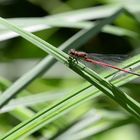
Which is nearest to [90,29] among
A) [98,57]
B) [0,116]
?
[98,57]

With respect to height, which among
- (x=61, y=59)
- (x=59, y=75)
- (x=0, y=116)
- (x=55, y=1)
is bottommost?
(x=61, y=59)

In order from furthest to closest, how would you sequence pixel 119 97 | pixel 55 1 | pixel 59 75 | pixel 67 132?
pixel 55 1, pixel 59 75, pixel 67 132, pixel 119 97

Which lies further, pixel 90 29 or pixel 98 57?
pixel 90 29

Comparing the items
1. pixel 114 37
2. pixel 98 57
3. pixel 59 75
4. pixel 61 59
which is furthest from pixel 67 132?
pixel 114 37

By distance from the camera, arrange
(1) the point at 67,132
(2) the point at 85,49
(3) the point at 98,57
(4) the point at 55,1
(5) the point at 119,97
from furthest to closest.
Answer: (4) the point at 55,1 < (2) the point at 85,49 < (1) the point at 67,132 < (3) the point at 98,57 < (5) the point at 119,97

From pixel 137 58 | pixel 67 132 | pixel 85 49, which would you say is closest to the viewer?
pixel 137 58

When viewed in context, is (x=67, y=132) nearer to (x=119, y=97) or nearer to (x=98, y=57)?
(x=98, y=57)

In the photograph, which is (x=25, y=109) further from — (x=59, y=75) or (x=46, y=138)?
(x=59, y=75)

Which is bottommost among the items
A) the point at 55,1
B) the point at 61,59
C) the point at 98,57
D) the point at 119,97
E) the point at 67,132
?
the point at 119,97

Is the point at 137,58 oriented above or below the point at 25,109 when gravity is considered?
below
